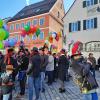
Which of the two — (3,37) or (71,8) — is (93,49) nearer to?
(71,8)

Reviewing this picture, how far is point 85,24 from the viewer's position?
3212 cm

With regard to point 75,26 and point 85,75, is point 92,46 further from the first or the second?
point 85,75

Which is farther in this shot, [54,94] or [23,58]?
[54,94]

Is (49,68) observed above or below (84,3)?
below

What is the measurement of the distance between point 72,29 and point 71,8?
Answer: 262cm

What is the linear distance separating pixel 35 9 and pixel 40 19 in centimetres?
502

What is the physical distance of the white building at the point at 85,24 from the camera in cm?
3094

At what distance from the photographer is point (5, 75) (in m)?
6.88

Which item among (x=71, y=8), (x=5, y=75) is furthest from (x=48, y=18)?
(x=5, y=75)

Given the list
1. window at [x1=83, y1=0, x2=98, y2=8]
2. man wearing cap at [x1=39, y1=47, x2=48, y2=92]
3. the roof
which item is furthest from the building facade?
man wearing cap at [x1=39, y1=47, x2=48, y2=92]

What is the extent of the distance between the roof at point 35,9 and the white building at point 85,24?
11.1 m

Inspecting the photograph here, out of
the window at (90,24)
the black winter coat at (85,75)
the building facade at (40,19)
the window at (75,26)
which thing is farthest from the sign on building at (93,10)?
the black winter coat at (85,75)

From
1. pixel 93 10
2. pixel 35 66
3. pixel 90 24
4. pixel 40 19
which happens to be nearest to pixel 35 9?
pixel 40 19

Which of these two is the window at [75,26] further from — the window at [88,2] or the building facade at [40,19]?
the building facade at [40,19]
